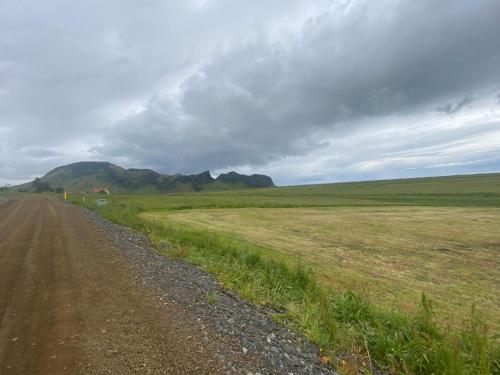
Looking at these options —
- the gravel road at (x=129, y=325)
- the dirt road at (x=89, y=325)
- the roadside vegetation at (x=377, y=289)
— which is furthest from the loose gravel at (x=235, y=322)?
the roadside vegetation at (x=377, y=289)

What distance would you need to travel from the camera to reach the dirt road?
439 cm

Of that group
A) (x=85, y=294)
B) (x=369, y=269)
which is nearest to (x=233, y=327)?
(x=85, y=294)

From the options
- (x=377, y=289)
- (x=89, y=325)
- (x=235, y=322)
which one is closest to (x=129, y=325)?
(x=89, y=325)

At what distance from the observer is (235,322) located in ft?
20.0

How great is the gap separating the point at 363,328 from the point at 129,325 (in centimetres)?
509

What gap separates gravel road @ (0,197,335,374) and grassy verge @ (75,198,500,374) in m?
0.69

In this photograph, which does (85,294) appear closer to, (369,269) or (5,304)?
(5,304)

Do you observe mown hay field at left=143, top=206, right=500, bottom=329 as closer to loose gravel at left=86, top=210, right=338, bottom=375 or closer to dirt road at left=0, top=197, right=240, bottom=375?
loose gravel at left=86, top=210, right=338, bottom=375

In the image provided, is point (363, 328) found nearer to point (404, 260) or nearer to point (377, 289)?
point (377, 289)

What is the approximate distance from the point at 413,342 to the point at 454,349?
1030 millimetres

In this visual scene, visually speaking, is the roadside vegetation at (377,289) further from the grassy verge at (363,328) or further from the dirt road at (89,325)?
the dirt road at (89,325)

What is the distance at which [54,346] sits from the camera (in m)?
4.73

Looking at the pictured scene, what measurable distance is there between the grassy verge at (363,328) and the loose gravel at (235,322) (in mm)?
424

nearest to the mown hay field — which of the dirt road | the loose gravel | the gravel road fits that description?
the loose gravel
